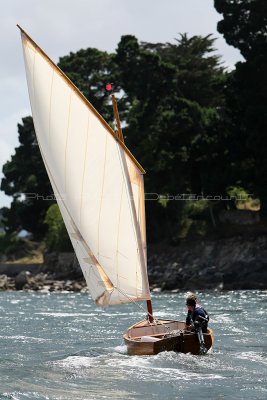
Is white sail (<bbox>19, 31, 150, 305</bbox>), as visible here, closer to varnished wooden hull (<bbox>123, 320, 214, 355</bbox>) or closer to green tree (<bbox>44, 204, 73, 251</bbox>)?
varnished wooden hull (<bbox>123, 320, 214, 355</bbox>)

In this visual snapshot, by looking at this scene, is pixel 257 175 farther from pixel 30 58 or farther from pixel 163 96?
pixel 30 58

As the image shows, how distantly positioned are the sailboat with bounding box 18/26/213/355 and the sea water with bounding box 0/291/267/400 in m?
1.57

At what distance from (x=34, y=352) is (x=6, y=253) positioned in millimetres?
68702

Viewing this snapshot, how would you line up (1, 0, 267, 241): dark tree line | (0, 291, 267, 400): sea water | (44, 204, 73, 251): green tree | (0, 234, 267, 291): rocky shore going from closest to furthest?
(0, 291, 267, 400): sea water
(0, 234, 267, 291): rocky shore
(1, 0, 267, 241): dark tree line
(44, 204, 73, 251): green tree

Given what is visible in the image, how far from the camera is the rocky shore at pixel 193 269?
64.7 metres

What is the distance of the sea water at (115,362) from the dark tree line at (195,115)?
94.2 ft

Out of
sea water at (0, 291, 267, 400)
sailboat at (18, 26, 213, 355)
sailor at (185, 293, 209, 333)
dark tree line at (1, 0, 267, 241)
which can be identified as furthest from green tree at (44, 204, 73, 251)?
sailor at (185, 293, 209, 333)

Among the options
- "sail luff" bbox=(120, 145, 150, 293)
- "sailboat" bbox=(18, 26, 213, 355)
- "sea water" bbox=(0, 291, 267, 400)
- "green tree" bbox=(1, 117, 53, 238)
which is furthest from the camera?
"green tree" bbox=(1, 117, 53, 238)

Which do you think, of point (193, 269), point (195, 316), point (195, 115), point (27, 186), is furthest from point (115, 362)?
point (27, 186)

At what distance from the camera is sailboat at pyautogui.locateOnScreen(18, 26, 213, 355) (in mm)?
25328

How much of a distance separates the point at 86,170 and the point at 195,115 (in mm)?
51632

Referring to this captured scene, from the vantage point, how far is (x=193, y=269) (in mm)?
68875

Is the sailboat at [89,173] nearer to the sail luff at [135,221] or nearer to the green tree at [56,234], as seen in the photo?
the sail luff at [135,221]

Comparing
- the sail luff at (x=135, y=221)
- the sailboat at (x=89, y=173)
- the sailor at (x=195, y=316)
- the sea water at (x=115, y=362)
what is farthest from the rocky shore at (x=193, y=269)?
the sailor at (x=195, y=316)
